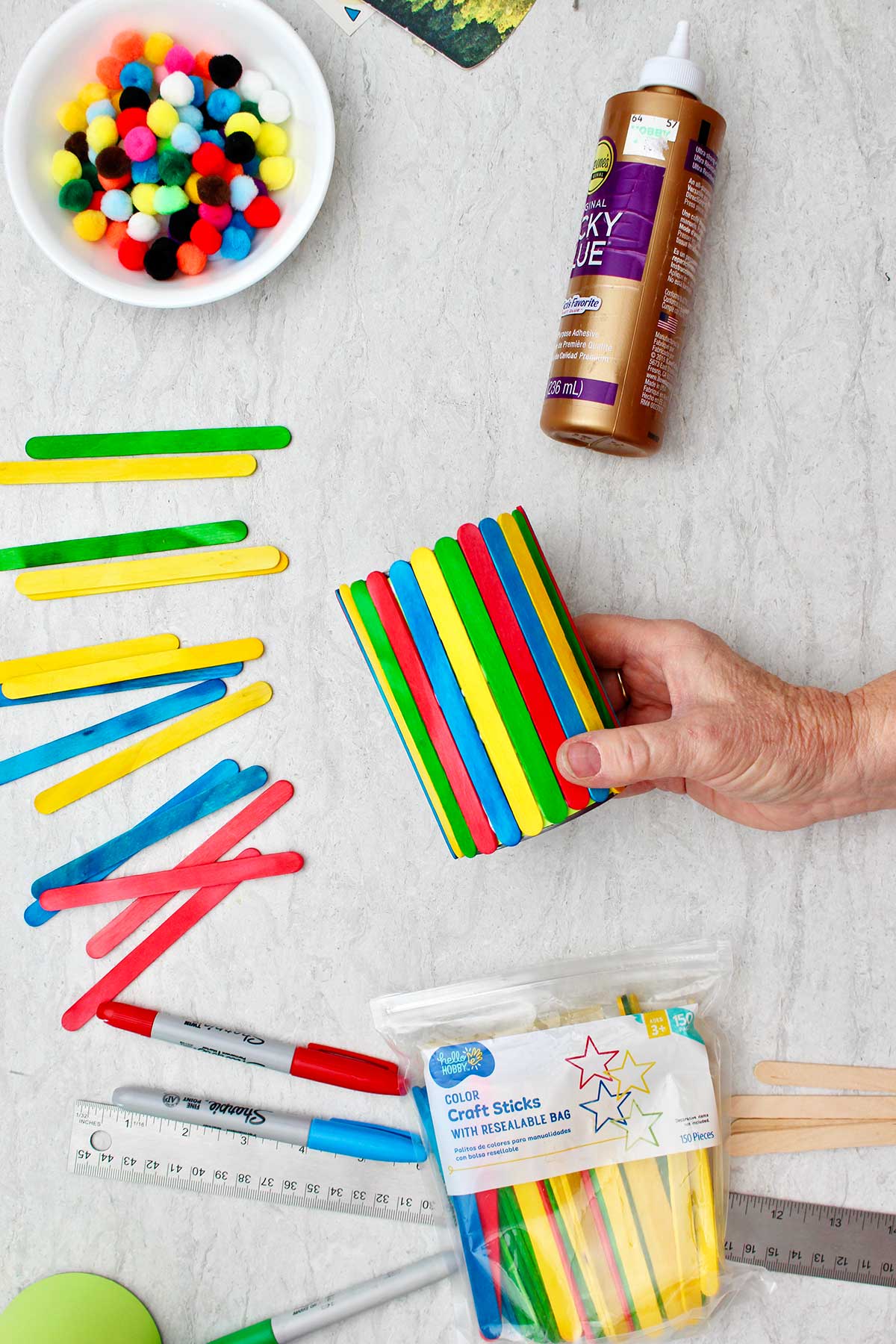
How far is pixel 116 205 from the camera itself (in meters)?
0.76

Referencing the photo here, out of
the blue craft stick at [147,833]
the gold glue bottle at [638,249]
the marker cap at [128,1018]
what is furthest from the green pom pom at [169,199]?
the marker cap at [128,1018]

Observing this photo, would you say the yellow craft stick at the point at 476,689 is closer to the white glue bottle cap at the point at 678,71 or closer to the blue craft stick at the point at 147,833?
the blue craft stick at the point at 147,833

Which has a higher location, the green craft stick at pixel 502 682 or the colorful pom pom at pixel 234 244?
the colorful pom pom at pixel 234 244

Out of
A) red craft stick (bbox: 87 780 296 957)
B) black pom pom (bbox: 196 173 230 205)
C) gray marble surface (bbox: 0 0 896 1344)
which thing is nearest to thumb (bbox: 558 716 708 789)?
gray marble surface (bbox: 0 0 896 1344)

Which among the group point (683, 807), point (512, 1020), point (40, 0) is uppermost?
point (40, 0)

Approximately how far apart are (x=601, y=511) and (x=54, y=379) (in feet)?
1.54

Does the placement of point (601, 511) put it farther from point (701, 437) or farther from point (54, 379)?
point (54, 379)

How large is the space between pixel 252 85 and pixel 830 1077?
3.00ft

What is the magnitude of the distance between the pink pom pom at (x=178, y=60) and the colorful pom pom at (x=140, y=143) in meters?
0.05

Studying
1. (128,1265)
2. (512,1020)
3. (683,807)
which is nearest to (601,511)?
(683,807)

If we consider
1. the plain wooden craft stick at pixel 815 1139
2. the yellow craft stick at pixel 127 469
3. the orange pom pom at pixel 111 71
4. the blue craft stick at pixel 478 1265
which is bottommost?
the blue craft stick at pixel 478 1265

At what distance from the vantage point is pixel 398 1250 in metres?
0.80

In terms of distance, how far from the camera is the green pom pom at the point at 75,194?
760 mm

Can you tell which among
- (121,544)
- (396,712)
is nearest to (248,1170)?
(396,712)
